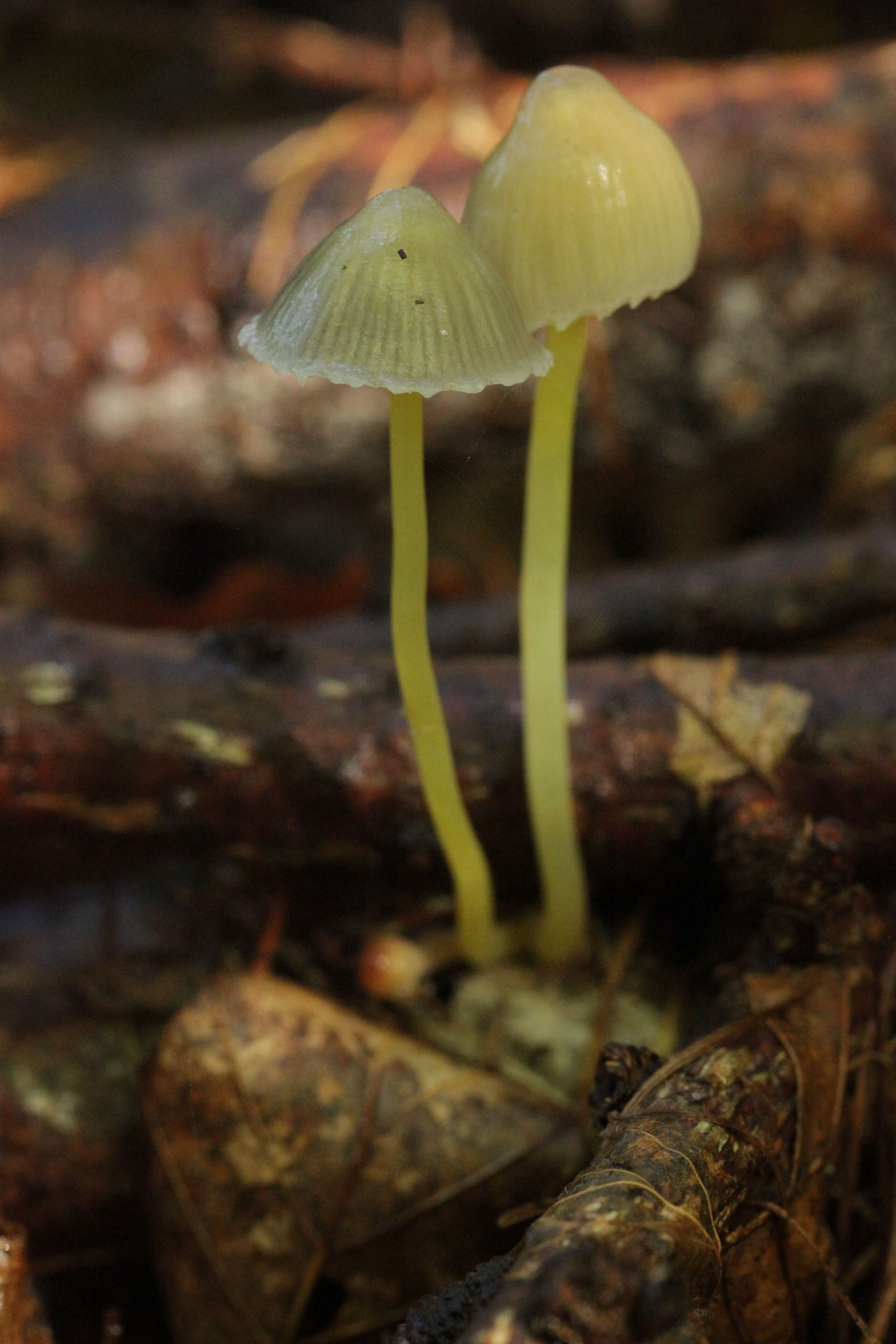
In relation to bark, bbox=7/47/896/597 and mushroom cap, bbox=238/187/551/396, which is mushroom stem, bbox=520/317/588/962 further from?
bark, bbox=7/47/896/597

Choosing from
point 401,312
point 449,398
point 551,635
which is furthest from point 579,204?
point 449,398

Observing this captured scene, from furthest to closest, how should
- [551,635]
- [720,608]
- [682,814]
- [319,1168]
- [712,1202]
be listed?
[720,608]
[682,814]
[551,635]
[319,1168]
[712,1202]

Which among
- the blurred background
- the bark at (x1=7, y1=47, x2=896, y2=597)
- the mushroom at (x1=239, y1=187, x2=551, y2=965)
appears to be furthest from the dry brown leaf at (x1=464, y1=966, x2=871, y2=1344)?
the bark at (x1=7, y1=47, x2=896, y2=597)

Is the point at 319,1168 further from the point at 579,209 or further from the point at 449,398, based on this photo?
the point at 449,398

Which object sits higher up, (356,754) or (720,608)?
(720,608)

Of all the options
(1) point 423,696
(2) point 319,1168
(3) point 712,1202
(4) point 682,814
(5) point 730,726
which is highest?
(1) point 423,696

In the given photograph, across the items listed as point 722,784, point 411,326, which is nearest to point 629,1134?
point 722,784

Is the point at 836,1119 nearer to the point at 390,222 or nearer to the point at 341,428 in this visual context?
Answer: the point at 390,222

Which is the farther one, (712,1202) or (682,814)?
(682,814)
